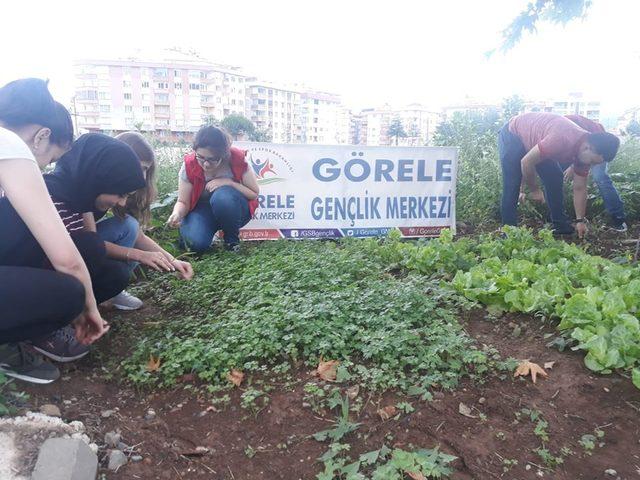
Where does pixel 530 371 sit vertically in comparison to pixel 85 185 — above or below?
below

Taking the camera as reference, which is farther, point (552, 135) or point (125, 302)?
point (552, 135)

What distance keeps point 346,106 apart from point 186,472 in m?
114

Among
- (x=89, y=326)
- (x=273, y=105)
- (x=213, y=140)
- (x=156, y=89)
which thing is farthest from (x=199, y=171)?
(x=273, y=105)

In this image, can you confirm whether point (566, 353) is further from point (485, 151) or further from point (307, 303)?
point (485, 151)

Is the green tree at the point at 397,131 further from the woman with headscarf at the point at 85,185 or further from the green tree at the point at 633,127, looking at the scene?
the woman with headscarf at the point at 85,185

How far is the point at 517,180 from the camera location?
502 centimetres

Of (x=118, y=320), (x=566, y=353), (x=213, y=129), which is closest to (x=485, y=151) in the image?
(x=213, y=129)

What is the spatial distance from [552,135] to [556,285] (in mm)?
2211

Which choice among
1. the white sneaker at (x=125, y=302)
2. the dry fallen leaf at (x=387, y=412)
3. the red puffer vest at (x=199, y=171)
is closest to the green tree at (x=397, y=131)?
the red puffer vest at (x=199, y=171)

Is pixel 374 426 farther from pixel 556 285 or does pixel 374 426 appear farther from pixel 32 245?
pixel 32 245

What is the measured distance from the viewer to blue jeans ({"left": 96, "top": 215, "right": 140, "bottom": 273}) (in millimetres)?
3166

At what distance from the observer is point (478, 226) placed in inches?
222

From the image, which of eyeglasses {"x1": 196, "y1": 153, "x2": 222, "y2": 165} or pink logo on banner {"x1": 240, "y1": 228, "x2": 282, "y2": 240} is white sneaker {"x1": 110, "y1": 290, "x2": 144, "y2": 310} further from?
pink logo on banner {"x1": 240, "y1": 228, "x2": 282, "y2": 240}

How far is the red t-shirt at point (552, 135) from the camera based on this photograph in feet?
15.0
